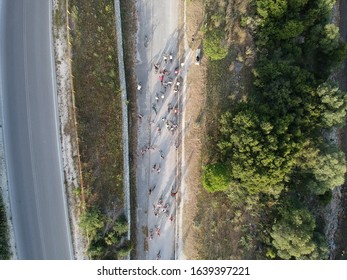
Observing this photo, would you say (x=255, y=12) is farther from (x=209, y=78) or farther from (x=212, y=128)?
(x=212, y=128)

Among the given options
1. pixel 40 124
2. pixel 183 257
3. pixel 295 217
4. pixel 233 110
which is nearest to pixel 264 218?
pixel 295 217

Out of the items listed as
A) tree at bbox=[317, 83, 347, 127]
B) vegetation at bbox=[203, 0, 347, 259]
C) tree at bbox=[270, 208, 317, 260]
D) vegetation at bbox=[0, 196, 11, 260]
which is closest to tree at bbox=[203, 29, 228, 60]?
vegetation at bbox=[203, 0, 347, 259]

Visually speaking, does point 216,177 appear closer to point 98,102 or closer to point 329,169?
point 329,169

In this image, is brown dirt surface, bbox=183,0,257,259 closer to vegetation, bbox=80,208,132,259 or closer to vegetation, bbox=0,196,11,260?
vegetation, bbox=80,208,132,259

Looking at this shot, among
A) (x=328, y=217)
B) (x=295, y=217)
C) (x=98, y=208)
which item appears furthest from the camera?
(x=328, y=217)

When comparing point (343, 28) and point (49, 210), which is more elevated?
point (343, 28)

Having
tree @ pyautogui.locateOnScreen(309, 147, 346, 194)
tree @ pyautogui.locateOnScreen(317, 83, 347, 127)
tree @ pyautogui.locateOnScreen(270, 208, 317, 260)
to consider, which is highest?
tree @ pyautogui.locateOnScreen(317, 83, 347, 127)

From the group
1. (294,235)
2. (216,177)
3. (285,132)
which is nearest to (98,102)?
(216,177)
